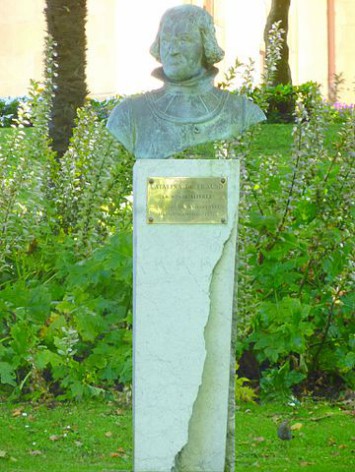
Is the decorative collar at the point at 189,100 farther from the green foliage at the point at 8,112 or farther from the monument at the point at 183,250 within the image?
the green foliage at the point at 8,112

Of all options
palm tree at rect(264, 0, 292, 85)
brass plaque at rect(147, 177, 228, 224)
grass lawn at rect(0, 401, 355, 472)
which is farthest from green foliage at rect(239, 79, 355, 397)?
palm tree at rect(264, 0, 292, 85)

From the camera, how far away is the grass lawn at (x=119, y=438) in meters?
6.21

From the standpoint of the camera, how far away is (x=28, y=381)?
753cm

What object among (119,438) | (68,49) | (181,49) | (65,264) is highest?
(68,49)

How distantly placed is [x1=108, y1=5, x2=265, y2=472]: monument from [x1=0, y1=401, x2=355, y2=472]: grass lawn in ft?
3.22

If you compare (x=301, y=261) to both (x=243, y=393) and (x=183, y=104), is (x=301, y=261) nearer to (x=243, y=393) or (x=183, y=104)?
(x=243, y=393)

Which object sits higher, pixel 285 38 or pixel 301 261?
pixel 285 38

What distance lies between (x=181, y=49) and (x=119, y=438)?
→ 8.45 ft

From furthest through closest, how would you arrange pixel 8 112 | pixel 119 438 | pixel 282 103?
1. pixel 8 112
2. pixel 282 103
3. pixel 119 438

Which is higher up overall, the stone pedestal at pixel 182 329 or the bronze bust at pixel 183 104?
the bronze bust at pixel 183 104

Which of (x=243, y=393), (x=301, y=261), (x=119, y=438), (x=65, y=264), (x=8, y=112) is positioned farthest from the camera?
(x=8, y=112)

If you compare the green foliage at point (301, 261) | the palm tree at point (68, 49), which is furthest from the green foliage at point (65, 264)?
the palm tree at point (68, 49)

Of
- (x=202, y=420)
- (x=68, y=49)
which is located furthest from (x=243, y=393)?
(x=68, y=49)

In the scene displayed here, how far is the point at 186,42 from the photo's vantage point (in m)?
5.05
